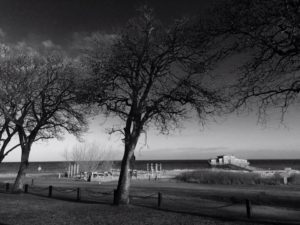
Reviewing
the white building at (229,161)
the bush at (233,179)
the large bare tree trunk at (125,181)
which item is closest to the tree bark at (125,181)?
the large bare tree trunk at (125,181)

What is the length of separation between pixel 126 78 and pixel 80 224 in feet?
28.4

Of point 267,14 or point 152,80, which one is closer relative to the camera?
point 267,14

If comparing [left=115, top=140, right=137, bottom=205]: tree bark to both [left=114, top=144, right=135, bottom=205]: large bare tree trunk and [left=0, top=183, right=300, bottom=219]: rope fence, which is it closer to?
[left=114, top=144, right=135, bottom=205]: large bare tree trunk

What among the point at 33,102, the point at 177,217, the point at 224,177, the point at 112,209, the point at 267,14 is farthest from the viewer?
the point at 224,177

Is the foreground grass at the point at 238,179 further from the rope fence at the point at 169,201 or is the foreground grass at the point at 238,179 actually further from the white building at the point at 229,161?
the white building at the point at 229,161

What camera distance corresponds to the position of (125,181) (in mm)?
14734

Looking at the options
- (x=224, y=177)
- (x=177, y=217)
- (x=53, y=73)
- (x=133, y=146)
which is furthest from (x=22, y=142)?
(x=224, y=177)

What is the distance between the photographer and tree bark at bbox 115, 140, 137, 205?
14.4 meters

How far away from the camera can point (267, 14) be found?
884 centimetres

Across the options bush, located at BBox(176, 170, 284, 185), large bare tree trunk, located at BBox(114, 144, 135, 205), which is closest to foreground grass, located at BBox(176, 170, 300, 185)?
bush, located at BBox(176, 170, 284, 185)

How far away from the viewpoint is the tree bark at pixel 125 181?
1445cm

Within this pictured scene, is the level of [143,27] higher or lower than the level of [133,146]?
higher

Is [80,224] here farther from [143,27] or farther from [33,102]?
[33,102]

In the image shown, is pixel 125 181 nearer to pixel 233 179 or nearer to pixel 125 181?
pixel 125 181
